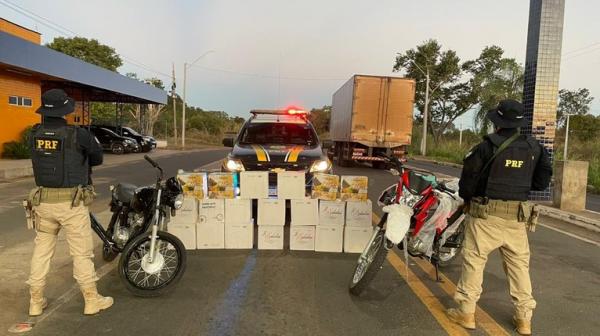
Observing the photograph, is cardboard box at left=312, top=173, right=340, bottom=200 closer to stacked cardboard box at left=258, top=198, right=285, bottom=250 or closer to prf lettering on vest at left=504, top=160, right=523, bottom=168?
stacked cardboard box at left=258, top=198, right=285, bottom=250

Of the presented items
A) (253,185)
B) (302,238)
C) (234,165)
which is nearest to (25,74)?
(234,165)

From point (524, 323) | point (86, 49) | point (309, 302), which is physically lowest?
point (309, 302)

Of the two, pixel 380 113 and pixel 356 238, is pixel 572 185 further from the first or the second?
pixel 380 113

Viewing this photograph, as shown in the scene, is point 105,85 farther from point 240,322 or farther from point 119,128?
point 240,322

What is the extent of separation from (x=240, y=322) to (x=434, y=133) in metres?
46.6

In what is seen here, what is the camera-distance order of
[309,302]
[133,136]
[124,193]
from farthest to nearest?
[133,136] < [124,193] < [309,302]

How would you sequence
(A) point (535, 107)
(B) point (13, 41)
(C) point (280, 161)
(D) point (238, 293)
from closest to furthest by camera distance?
1. (D) point (238, 293)
2. (C) point (280, 161)
3. (A) point (535, 107)
4. (B) point (13, 41)

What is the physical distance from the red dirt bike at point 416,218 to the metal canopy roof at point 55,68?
675 inches

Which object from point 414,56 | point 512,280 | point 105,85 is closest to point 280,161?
point 512,280

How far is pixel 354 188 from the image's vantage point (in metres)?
6.30

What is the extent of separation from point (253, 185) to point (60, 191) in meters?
2.60

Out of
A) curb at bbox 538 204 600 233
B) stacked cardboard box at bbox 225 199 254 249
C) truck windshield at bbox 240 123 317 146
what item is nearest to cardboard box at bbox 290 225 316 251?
stacked cardboard box at bbox 225 199 254 249

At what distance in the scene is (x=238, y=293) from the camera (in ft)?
16.0

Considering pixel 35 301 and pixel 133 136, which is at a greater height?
pixel 133 136
